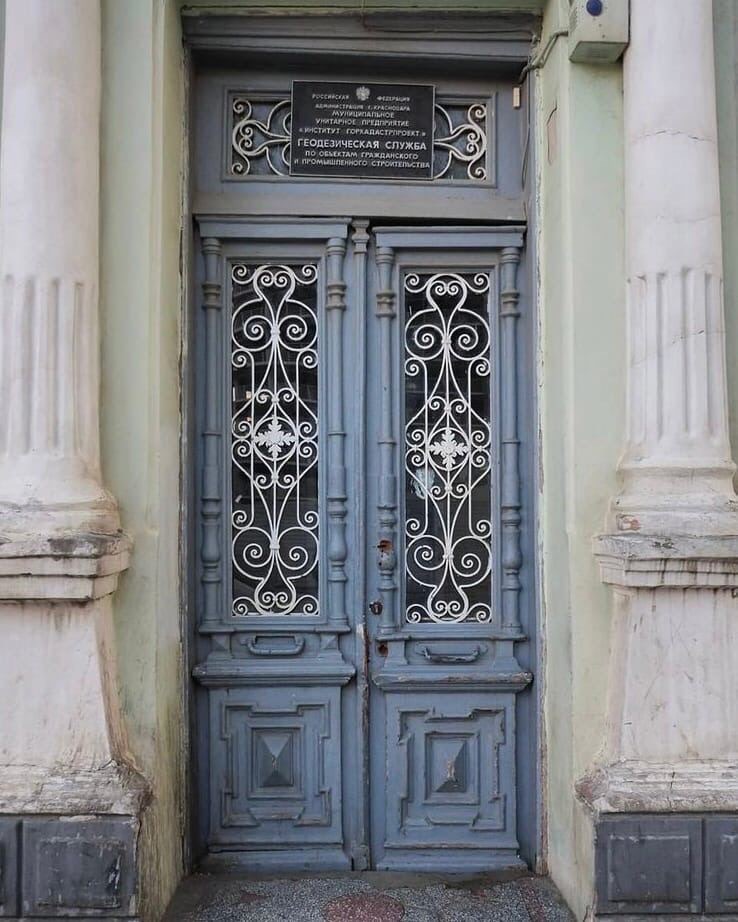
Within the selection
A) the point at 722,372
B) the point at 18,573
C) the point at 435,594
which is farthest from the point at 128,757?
the point at 722,372

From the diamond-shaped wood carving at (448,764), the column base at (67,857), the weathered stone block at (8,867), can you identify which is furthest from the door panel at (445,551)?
the weathered stone block at (8,867)

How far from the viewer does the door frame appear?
3.67 meters

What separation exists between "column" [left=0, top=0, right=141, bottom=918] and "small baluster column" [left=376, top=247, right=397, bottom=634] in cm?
112

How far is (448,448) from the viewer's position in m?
3.85

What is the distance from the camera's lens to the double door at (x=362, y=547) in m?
3.73

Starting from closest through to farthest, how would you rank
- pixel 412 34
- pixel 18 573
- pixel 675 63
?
pixel 18 573
pixel 675 63
pixel 412 34

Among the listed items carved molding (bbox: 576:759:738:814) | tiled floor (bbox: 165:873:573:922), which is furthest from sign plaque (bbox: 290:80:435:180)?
tiled floor (bbox: 165:873:573:922)

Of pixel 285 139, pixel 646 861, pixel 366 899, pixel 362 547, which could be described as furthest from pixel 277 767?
pixel 285 139

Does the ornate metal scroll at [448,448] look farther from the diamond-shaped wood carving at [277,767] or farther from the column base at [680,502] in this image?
the column base at [680,502]

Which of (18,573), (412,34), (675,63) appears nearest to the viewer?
(18,573)

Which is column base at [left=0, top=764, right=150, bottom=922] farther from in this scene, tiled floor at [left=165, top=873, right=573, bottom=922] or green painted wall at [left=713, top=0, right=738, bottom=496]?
green painted wall at [left=713, top=0, right=738, bottom=496]

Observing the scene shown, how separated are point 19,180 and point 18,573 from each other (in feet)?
4.64

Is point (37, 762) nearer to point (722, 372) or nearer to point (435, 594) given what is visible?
point (435, 594)

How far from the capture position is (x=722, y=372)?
3.21 m
